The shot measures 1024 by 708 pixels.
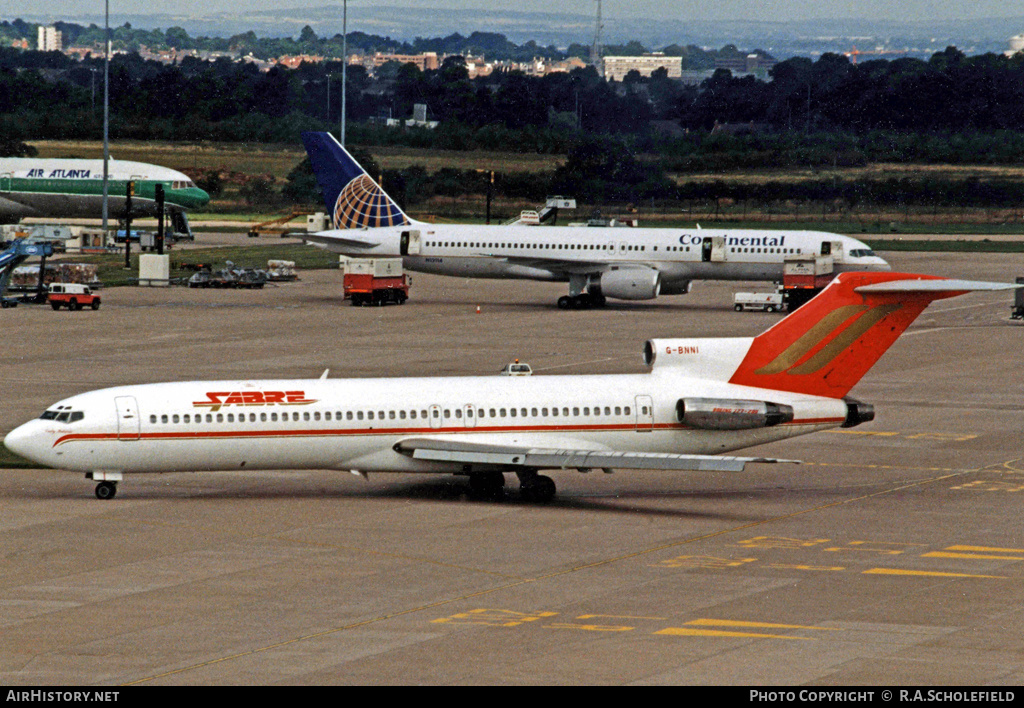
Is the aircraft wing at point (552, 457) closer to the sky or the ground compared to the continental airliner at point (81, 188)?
closer to the ground

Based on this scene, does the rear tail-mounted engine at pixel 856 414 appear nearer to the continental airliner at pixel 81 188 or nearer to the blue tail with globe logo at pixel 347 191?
the blue tail with globe logo at pixel 347 191

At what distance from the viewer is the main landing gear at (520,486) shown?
36500 mm

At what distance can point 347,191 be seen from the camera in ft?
288

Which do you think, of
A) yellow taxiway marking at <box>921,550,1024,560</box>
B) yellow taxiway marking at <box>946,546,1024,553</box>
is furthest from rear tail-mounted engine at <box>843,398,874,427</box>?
yellow taxiway marking at <box>921,550,1024,560</box>

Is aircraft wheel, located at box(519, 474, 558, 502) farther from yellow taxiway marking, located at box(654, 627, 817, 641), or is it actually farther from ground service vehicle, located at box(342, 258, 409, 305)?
ground service vehicle, located at box(342, 258, 409, 305)

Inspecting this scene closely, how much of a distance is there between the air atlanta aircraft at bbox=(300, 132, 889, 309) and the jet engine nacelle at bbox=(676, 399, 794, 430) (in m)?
44.4

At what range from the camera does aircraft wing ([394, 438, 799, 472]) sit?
34.1 m

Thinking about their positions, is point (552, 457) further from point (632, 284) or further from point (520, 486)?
point (632, 284)

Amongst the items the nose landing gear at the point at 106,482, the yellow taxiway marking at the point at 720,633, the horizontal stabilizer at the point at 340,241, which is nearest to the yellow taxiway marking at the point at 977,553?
the yellow taxiway marking at the point at 720,633

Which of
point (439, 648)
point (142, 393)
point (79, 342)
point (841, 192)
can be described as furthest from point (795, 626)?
point (841, 192)

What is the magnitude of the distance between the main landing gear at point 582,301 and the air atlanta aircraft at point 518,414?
4476cm

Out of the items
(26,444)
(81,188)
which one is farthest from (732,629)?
(81,188)

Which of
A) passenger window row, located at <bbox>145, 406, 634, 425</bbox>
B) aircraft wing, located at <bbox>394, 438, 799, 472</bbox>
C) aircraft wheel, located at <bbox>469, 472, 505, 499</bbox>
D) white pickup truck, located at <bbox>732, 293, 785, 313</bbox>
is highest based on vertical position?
passenger window row, located at <bbox>145, 406, 634, 425</bbox>

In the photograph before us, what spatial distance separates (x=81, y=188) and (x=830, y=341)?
103m
